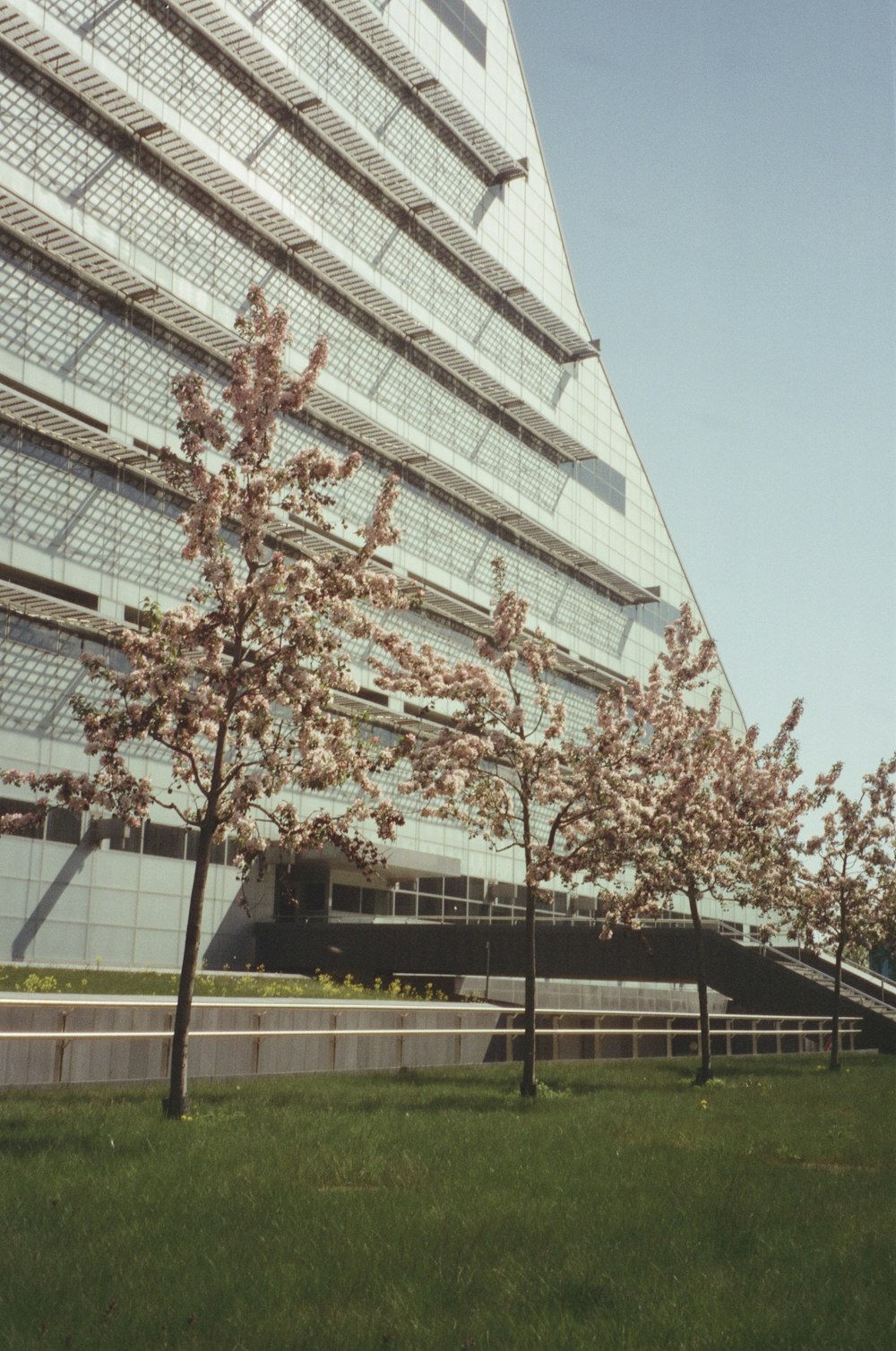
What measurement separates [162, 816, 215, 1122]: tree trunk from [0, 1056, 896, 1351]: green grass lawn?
305 mm

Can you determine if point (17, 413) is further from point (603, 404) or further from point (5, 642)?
point (603, 404)

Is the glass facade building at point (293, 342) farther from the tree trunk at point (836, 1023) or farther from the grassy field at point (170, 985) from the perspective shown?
the tree trunk at point (836, 1023)

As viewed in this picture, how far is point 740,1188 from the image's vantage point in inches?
407

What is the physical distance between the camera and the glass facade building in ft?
117

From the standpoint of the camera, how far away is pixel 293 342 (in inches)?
1318

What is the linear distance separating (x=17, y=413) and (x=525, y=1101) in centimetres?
2419

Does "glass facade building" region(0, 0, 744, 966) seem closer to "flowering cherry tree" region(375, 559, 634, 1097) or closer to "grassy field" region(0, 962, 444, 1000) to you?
"grassy field" region(0, 962, 444, 1000)

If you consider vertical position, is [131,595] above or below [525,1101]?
above

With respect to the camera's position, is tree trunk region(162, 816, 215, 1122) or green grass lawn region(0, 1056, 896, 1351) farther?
tree trunk region(162, 816, 215, 1122)

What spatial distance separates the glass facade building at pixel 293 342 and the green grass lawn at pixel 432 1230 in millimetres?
22609

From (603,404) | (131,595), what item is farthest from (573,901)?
(131,595)

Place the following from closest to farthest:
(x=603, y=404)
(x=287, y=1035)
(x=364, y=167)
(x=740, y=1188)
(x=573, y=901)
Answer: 1. (x=740, y=1188)
2. (x=287, y=1035)
3. (x=364, y=167)
4. (x=573, y=901)
5. (x=603, y=404)

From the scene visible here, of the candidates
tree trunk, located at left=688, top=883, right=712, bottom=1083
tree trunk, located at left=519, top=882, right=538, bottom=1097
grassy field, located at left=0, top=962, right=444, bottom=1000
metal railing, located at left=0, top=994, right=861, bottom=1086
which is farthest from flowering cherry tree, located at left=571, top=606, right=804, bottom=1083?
grassy field, located at left=0, top=962, right=444, bottom=1000

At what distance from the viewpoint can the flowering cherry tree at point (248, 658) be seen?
48.7 feet
